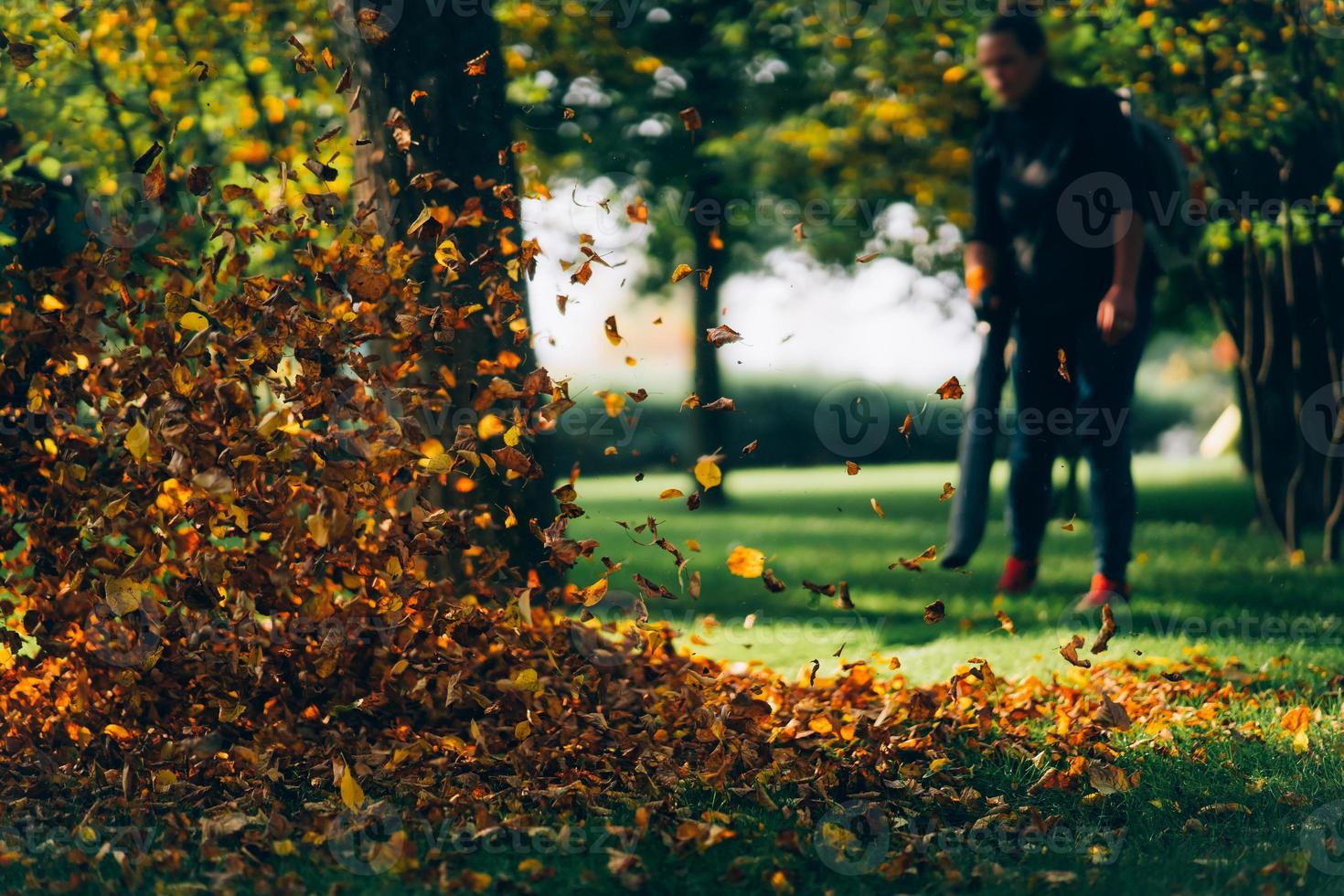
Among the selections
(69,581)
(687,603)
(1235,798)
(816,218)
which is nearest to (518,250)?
(69,581)

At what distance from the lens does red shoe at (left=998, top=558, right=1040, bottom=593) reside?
571cm

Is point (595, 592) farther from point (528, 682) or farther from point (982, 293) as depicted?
point (982, 293)

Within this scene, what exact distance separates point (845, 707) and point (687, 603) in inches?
128

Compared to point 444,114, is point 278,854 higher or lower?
lower

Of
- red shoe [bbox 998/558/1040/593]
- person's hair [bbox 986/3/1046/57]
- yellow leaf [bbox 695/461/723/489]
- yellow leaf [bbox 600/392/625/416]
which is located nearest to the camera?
yellow leaf [bbox 695/461/723/489]

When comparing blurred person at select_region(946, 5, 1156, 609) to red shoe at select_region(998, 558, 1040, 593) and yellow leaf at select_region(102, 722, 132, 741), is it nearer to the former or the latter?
red shoe at select_region(998, 558, 1040, 593)

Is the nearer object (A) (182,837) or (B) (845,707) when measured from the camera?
(A) (182,837)

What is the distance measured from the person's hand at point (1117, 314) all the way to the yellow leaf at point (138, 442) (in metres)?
3.45

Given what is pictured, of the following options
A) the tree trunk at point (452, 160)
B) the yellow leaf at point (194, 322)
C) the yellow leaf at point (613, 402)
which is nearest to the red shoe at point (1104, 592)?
the tree trunk at point (452, 160)

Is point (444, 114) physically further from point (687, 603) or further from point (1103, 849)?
point (687, 603)

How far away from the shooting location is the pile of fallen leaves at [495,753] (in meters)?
2.81

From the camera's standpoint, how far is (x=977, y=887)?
2580mm

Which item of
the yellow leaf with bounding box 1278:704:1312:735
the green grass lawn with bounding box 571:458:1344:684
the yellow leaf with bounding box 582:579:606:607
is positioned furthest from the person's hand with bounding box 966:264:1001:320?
the yellow leaf with bounding box 582:579:606:607

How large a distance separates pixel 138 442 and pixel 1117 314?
11.5ft
